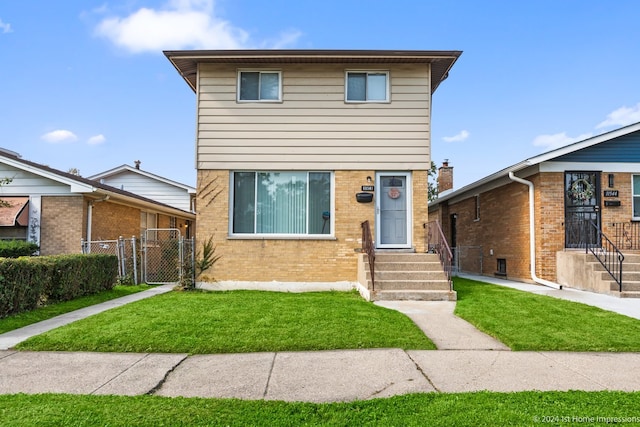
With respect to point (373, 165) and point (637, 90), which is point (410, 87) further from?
point (637, 90)

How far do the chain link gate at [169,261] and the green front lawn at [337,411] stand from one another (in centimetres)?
723

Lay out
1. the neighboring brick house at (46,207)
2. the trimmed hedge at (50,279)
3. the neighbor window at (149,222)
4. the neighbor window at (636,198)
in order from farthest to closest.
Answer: the neighbor window at (149,222) → the neighboring brick house at (46,207) → the neighbor window at (636,198) → the trimmed hedge at (50,279)

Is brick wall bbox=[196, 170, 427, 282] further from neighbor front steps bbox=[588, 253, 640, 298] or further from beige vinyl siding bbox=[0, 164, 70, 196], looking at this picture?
beige vinyl siding bbox=[0, 164, 70, 196]

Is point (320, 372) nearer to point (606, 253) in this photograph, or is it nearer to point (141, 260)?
point (141, 260)

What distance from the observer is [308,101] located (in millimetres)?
10891

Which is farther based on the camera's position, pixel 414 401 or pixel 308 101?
pixel 308 101

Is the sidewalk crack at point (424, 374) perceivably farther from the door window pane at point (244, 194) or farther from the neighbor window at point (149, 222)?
the neighbor window at point (149, 222)

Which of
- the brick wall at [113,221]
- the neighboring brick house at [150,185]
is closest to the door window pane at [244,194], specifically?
the brick wall at [113,221]

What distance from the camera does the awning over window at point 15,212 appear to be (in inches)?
481

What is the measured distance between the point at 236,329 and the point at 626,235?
11.4 m

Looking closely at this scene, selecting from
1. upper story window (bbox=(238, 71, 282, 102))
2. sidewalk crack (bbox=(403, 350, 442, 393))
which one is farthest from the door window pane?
sidewalk crack (bbox=(403, 350, 442, 393))

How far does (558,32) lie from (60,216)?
16.8 m

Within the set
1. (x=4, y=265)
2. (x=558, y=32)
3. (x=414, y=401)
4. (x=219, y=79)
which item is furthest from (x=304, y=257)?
(x=558, y=32)

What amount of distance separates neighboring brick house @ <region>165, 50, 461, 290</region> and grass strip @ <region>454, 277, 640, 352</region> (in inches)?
110
